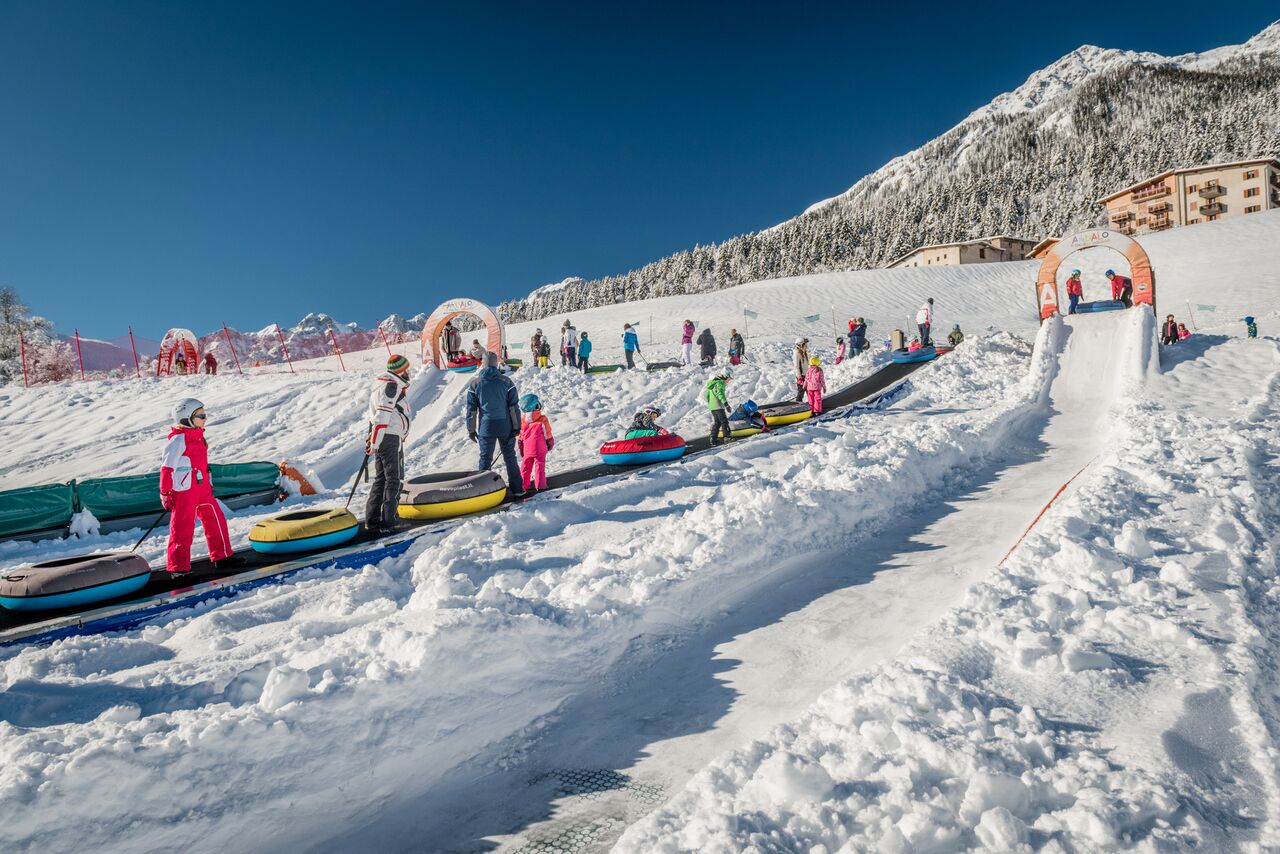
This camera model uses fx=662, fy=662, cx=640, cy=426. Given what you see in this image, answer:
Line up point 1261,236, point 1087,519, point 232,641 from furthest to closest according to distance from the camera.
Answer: point 1261,236, point 1087,519, point 232,641

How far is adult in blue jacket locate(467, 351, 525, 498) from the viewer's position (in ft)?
29.3

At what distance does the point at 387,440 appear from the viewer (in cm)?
758

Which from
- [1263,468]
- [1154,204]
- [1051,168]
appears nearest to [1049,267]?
[1263,468]

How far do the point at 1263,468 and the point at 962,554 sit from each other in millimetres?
4353

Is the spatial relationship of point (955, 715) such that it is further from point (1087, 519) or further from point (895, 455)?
point (895, 455)

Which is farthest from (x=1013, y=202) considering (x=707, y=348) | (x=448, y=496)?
(x=448, y=496)

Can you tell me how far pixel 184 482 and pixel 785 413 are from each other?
37.6ft

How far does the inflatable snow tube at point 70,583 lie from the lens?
5.42m

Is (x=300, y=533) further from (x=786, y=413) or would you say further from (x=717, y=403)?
(x=786, y=413)

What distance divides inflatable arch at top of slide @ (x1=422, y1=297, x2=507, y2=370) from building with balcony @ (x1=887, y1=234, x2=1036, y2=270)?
54.0 meters

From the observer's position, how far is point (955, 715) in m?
3.23

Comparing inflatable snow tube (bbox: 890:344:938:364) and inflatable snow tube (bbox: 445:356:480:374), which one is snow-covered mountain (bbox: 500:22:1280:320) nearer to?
inflatable snow tube (bbox: 890:344:938:364)

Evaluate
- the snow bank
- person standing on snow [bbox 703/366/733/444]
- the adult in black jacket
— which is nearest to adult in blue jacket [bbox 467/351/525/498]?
person standing on snow [bbox 703/366/733/444]

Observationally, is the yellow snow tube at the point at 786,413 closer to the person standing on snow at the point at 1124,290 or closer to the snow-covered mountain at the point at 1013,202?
the person standing on snow at the point at 1124,290
